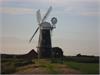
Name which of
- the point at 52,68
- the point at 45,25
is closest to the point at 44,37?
the point at 45,25

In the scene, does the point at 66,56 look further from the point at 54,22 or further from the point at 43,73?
the point at 43,73

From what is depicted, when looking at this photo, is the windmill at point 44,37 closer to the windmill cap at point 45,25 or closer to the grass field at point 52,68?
the windmill cap at point 45,25

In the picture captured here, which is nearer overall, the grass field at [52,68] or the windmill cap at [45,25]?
the grass field at [52,68]

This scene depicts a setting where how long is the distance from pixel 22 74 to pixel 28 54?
24.1 metres

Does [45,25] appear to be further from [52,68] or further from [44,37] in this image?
[52,68]

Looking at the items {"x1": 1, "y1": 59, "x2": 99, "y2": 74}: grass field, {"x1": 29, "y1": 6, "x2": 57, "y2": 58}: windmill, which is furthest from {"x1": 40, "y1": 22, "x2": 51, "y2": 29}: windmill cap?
Answer: {"x1": 1, "y1": 59, "x2": 99, "y2": 74}: grass field

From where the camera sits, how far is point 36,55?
47.6 metres

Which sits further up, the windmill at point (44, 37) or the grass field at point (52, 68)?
the windmill at point (44, 37)

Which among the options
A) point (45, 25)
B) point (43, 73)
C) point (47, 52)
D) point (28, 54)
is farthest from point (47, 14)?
point (43, 73)

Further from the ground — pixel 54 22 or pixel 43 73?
pixel 54 22

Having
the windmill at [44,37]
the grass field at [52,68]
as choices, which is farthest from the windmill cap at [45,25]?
the grass field at [52,68]

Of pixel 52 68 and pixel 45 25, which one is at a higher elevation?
pixel 45 25

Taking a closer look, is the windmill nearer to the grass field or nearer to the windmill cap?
the windmill cap

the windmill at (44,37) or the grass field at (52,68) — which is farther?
the windmill at (44,37)
